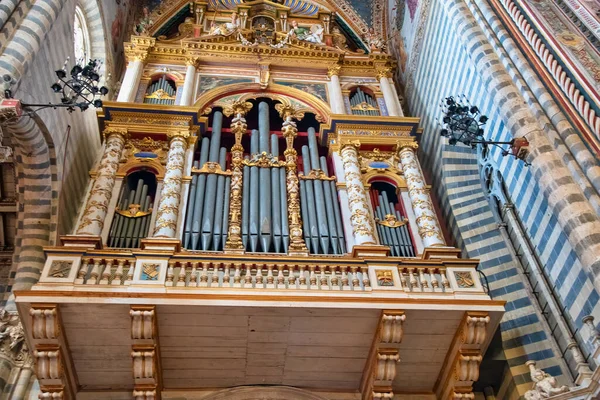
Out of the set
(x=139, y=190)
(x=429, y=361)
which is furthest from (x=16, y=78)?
(x=429, y=361)

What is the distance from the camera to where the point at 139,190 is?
12.0m

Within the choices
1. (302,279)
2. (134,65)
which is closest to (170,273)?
(302,279)

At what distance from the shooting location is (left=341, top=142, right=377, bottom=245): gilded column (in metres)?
11.0

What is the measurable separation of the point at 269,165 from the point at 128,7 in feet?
27.5

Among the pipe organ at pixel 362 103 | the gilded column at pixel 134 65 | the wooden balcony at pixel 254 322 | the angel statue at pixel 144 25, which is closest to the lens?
the wooden balcony at pixel 254 322

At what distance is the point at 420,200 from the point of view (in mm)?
12062

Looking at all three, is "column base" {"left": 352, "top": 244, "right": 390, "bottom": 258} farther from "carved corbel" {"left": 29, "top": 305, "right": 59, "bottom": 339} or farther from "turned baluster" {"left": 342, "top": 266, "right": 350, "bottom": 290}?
"carved corbel" {"left": 29, "top": 305, "right": 59, "bottom": 339}

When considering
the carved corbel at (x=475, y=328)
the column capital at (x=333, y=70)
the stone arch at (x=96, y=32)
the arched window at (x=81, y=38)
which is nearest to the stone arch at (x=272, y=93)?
the column capital at (x=333, y=70)

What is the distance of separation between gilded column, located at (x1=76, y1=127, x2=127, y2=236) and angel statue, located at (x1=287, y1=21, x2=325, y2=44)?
6.08 metres

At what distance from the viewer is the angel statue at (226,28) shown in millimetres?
16373

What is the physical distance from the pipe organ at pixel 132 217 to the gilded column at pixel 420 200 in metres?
4.97

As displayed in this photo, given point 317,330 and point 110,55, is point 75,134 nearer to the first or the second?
point 110,55

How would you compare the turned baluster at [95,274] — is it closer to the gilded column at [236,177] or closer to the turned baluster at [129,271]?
the turned baluster at [129,271]

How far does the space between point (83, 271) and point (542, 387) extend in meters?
6.76
